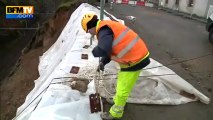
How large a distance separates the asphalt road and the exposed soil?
12.5 ft

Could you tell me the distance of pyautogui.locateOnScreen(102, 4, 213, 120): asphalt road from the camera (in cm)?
482

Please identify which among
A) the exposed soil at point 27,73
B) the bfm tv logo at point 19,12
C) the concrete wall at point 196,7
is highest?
the concrete wall at point 196,7

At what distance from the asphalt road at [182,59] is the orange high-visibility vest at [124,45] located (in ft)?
4.13

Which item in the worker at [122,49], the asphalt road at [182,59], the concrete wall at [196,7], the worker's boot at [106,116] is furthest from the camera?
the concrete wall at [196,7]

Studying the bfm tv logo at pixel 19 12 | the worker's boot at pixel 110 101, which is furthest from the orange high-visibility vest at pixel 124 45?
the bfm tv logo at pixel 19 12

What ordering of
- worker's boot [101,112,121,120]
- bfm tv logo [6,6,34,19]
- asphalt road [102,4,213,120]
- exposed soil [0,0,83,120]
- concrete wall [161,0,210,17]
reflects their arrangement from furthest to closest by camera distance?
bfm tv logo [6,6,34,19], concrete wall [161,0,210,17], exposed soil [0,0,83,120], asphalt road [102,4,213,120], worker's boot [101,112,121,120]

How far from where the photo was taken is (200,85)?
6.01 meters

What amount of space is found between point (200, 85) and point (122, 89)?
9.16 ft

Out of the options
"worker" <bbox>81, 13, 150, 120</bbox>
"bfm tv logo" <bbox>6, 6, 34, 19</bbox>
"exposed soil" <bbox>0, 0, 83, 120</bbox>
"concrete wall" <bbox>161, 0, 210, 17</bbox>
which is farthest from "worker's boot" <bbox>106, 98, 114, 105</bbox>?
"bfm tv logo" <bbox>6, 6, 34, 19</bbox>

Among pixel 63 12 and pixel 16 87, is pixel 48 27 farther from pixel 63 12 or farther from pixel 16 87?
pixel 16 87

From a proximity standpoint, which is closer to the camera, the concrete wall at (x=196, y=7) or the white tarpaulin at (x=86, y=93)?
the white tarpaulin at (x=86, y=93)

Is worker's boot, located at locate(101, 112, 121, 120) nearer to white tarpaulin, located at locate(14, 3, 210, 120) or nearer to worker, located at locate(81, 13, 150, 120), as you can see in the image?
white tarpaulin, located at locate(14, 3, 210, 120)

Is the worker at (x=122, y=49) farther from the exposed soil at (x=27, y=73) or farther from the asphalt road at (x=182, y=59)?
the exposed soil at (x=27, y=73)

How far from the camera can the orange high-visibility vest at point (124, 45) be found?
3.85m
